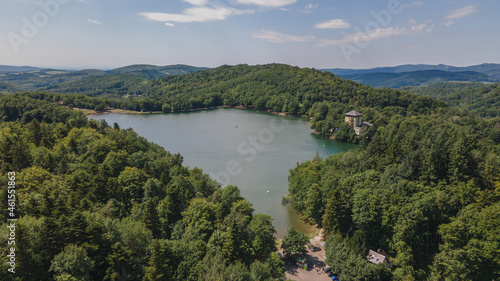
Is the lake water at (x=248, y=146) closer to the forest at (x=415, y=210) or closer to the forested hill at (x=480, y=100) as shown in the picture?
the forest at (x=415, y=210)

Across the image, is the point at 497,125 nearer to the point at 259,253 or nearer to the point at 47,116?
the point at 259,253

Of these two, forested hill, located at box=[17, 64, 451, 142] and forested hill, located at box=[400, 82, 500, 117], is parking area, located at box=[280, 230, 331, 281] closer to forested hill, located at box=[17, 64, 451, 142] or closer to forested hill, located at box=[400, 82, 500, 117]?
forested hill, located at box=[17, 64, 451, 142]

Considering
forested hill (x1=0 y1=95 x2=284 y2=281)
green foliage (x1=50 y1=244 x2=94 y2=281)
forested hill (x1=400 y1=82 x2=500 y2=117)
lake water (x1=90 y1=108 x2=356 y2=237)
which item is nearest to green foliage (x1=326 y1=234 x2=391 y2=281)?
forested hill (x1=0 y1=95 x2=284 y2=281)

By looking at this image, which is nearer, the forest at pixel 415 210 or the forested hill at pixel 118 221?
the forested hill at pixel 118 221

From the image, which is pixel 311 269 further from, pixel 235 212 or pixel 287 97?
pixel 287 97

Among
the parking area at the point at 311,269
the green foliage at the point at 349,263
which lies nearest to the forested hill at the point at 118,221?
the parking area at the point at 311,269

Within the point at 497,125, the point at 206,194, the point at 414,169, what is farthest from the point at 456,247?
the point at 497,125

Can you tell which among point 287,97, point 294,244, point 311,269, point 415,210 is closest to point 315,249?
point 311,269
